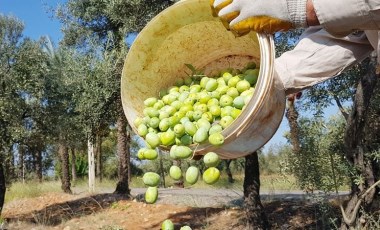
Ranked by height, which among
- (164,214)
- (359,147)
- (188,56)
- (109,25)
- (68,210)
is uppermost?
(109,25)

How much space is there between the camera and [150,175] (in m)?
2.11

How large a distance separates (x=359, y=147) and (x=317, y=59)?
3.66m

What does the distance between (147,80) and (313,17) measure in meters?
1.17

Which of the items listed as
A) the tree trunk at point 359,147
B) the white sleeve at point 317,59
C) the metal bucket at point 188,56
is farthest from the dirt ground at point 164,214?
the white sleeve at point 317,59

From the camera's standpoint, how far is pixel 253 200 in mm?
7238

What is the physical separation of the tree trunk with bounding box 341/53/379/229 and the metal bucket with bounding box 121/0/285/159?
2.94 metres

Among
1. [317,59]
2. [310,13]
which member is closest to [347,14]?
[310,13]

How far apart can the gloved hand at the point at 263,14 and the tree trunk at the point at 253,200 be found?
222 inches

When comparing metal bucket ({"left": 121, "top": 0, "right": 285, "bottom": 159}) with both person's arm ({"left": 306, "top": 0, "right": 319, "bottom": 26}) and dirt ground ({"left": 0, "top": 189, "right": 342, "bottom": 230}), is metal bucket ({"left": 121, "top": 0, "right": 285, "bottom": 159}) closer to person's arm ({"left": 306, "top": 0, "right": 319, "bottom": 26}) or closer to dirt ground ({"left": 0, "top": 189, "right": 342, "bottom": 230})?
person's arm ({"left": 306, "top": 0, "right": 319, "bottom": 26})

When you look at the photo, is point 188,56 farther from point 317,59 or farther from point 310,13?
point 310,13

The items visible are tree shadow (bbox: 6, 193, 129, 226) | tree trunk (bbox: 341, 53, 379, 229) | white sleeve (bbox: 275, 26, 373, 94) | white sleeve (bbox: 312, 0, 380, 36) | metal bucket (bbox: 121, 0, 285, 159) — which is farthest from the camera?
tree shadow (bbox: 6, 193, 129, 226)

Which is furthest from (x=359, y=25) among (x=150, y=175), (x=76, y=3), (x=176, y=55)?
(x=76, y=3)

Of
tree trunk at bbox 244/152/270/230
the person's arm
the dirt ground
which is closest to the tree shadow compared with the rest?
the dirt ground

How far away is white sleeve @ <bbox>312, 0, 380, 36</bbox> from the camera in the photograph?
1.44m
